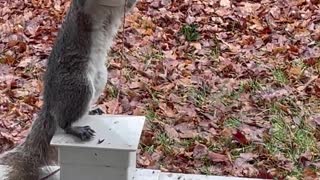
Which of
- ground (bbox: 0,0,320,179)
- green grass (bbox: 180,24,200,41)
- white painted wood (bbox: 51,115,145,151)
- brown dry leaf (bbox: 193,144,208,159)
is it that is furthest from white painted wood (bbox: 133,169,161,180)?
green grass (bbox: 180,24,200,41)

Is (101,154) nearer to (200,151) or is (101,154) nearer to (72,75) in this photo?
(72,75)

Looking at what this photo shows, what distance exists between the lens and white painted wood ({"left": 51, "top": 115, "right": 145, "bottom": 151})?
2.66 metres

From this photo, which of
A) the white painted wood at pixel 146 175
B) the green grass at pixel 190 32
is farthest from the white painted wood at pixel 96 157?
the green grass at pixel 190 32

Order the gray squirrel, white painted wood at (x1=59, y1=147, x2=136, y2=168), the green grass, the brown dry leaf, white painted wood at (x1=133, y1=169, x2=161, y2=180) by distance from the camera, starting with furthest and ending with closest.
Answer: the green grass, the brown dry leaf, white painted wood at (x1=133, y1=169, x2=161, y2=180), the gray squirrel, white painted wood at (x1=59, y1=147, x2=136, y2=168)

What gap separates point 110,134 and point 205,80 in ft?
7.75

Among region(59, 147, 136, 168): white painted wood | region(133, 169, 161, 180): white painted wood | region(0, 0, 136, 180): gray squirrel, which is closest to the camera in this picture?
region(59, 147, 136, 168): white painted wood

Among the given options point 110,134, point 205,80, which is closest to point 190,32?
point 205,80

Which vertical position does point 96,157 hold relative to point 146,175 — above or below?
above

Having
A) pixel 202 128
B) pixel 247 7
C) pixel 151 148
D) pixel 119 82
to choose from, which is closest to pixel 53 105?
pixel 151 148

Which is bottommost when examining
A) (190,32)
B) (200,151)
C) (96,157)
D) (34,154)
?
(200,151)

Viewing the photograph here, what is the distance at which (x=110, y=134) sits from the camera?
2766 mm

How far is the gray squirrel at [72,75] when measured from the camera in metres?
2.98

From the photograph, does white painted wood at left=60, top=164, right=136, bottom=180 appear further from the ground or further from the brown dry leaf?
the brown dry leaf

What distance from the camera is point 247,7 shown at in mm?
6547
